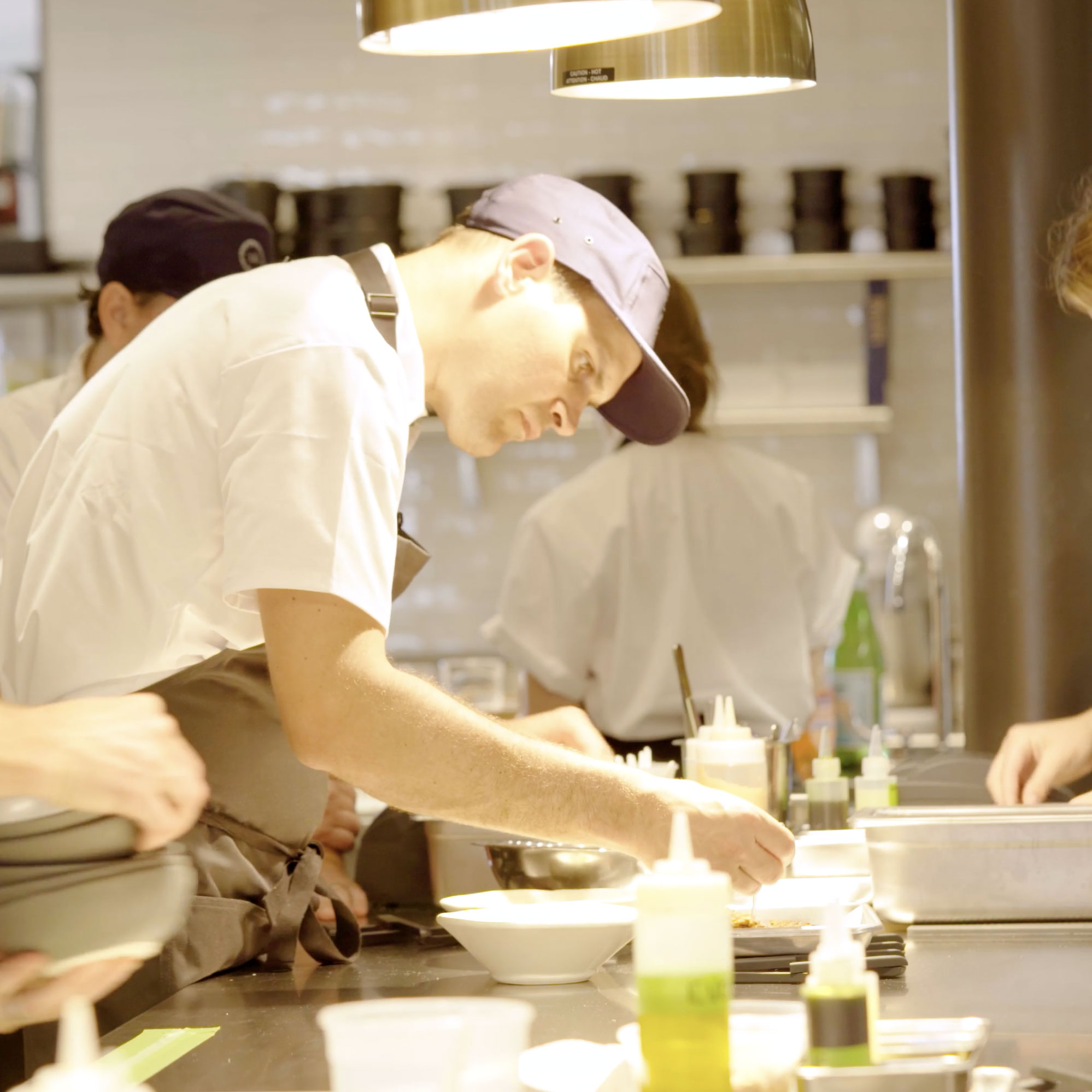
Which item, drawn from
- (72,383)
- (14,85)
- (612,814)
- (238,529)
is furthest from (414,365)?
(14,85)

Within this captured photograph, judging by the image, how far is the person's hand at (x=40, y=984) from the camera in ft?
3.74

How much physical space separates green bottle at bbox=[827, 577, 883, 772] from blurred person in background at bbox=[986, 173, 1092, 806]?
26.0 inches

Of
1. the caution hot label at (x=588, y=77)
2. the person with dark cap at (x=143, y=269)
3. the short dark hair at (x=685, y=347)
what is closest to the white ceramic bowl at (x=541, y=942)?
the caution hot label at (x=588, y=77)

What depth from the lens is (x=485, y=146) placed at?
581 centimetres

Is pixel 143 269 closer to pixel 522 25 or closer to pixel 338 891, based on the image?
pixel 522 25

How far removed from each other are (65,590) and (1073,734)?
55.9 inches

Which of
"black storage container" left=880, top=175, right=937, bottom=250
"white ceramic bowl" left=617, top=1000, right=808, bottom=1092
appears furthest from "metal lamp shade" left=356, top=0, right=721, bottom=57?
"black storage container" left=880, top=175, right=937, bottom=250

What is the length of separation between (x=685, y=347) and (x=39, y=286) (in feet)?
9.89

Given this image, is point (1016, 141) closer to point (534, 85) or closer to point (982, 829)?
point (982, 829)

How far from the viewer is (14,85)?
19.4 ft

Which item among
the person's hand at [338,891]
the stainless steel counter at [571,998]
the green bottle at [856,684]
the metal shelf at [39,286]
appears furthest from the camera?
the metal shelf at [39,286]

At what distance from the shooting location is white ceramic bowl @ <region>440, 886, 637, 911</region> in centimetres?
175

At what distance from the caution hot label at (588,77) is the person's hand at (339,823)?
41.2 inches

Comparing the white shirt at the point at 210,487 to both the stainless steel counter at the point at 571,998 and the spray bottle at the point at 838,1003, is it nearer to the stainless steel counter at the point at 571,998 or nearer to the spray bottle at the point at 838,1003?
the stainless steel counter at the point at 571,998
